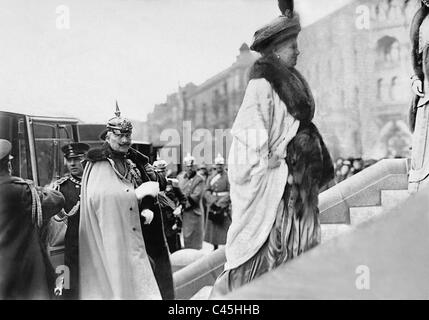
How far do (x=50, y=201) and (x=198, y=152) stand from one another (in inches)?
41.1

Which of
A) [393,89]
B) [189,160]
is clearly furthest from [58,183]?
[393,89]

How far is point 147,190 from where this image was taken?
15.4 ft

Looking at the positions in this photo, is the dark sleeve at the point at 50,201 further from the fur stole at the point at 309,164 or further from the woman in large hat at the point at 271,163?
the fur stole at the point at 309,164

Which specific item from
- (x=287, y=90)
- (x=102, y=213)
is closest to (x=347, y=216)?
(x=287, y=90)

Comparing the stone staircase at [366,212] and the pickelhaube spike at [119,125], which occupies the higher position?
the pickelhaube spike at [119,125]

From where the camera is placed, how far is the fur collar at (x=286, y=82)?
4.71m

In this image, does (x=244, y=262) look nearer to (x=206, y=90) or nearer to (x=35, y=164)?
(x=206, y=90)

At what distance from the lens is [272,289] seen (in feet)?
15.5

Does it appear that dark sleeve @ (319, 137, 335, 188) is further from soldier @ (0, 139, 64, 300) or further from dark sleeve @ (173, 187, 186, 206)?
soldier @ (0, 139, 64, 300)

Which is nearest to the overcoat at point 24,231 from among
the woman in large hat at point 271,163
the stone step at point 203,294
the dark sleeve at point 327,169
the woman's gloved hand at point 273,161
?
the stone step at point 203,294

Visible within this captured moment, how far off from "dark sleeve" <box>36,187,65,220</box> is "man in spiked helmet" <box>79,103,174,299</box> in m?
0.16

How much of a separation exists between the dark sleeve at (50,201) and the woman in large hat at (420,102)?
2414 millimetres

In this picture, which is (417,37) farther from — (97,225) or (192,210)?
(97,225)

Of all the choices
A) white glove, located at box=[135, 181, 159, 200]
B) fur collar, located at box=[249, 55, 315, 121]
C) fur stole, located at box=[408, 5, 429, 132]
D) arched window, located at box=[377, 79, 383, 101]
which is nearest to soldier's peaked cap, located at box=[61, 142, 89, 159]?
white glove, located at box=[135, 181, 159, 200]
